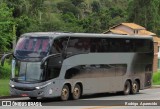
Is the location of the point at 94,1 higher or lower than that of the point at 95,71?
higher

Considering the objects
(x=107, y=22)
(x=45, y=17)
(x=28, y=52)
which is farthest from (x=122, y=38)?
(x=107, y=22)

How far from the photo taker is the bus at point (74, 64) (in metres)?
25.1

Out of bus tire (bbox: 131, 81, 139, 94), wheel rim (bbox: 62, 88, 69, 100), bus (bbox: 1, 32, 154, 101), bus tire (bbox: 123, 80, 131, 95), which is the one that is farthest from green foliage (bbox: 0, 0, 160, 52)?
wheel rim (bbox: 62, 88, 69, 100)

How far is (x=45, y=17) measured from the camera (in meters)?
97.6

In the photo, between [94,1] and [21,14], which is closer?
[21,14]

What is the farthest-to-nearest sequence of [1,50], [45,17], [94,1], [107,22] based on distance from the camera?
[94,1] < [107,22] < [45,17] < [1,50]

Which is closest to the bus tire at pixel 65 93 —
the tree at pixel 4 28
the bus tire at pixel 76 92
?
the bus tire at pixel 76 92

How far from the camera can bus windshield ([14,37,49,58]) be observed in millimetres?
25203

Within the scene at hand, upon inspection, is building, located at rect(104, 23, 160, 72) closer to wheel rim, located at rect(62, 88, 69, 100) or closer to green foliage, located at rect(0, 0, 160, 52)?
green foliage, located at rect(0, 0, 160, 52)

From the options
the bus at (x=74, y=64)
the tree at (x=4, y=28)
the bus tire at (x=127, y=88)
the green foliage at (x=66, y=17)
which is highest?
the green foliage at (x=66, y=17)

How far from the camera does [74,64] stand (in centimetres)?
2684

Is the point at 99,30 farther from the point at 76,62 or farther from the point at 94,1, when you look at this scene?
the point at 76,62

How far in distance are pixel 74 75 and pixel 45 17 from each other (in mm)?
71319

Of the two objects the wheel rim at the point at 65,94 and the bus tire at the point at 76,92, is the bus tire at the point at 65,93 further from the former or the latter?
the bus tire at the point at 76,92
